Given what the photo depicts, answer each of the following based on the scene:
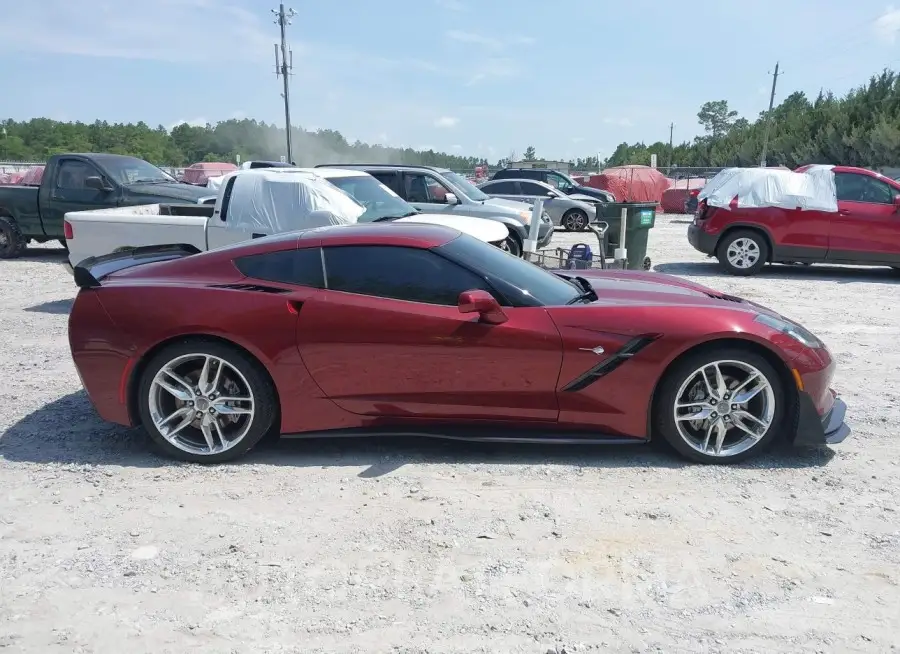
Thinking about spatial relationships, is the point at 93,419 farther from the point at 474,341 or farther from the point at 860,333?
the point at 860,333

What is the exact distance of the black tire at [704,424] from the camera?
400 cm

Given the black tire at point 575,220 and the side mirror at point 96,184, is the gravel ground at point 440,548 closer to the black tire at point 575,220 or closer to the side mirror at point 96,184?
the side mirror at point 96,184

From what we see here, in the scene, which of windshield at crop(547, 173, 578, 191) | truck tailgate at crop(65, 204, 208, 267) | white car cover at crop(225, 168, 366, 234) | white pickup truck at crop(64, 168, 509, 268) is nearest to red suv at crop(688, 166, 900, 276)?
white pickup truck at crop(64, 168, 509, 268)

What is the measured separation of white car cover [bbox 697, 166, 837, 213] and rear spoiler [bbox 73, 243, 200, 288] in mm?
9265

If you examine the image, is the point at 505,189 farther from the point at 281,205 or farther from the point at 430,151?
the point at 430,151

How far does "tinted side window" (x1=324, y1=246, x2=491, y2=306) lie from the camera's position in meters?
4.16

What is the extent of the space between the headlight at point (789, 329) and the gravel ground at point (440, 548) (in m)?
0.69

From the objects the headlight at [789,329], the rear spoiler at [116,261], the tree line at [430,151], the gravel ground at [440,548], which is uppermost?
the tree line at [430,151]

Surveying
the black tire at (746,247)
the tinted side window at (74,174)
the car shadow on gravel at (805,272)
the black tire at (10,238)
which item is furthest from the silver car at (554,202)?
the black tire at (10,238)

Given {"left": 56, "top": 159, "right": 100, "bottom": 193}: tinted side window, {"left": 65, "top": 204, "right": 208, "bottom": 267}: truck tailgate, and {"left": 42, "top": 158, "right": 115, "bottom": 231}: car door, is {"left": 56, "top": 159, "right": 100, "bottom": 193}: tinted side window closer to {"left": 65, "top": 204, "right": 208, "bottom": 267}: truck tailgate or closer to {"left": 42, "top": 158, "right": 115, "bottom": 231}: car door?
{"left": 42, "top": 158, "right": 115, "bottom": 231}: car door

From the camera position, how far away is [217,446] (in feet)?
13.9

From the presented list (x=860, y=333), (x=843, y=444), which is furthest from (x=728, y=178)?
(x=843, y=444)

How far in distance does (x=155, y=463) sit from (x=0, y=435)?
1.24 metres

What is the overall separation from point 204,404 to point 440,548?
1776 mm
